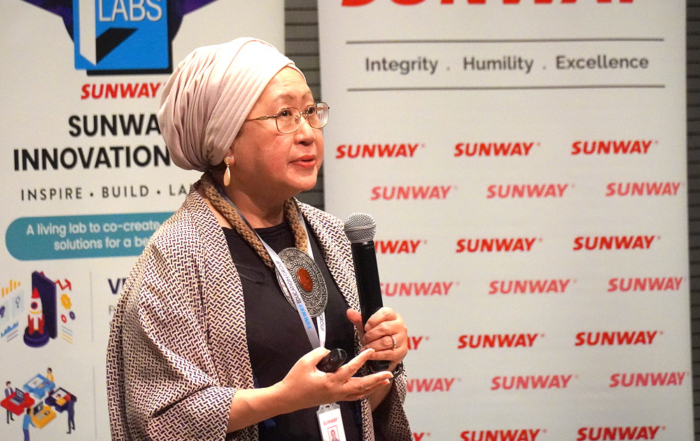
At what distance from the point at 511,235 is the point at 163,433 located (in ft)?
7.53

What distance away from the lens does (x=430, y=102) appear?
3408 mm

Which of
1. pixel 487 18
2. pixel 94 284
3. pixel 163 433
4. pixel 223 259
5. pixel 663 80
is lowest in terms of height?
pixel 94 284

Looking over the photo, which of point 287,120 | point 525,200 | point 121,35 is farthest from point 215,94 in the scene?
point 525,200

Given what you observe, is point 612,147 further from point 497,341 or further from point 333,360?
point 333,360

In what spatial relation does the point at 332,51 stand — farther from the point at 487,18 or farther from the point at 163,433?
the point at 163,433

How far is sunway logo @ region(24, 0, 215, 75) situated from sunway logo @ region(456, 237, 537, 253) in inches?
61.0

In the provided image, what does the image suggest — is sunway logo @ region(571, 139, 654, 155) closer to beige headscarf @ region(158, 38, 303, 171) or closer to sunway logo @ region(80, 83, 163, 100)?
sunway logo @ region(80, 83, 163, 100)

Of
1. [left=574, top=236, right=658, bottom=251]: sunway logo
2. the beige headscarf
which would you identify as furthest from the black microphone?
[left=574, top=236, right=658, bottom=251]: sunway logo

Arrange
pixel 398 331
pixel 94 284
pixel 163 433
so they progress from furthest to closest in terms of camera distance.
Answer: pixel 94 284 → pixel 398 331 → pixel 163 433

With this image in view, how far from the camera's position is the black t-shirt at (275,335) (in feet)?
5.25

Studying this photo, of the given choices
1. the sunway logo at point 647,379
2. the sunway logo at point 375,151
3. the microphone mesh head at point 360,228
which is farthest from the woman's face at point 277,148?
the sunway logo at point 647,379

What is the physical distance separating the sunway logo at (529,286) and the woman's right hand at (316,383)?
6.79ft

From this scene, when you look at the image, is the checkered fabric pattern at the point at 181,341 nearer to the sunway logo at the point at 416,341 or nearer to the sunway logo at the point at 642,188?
the sunway logo at the point at 416,341

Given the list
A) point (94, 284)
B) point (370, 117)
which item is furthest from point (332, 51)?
point (94, 284)
